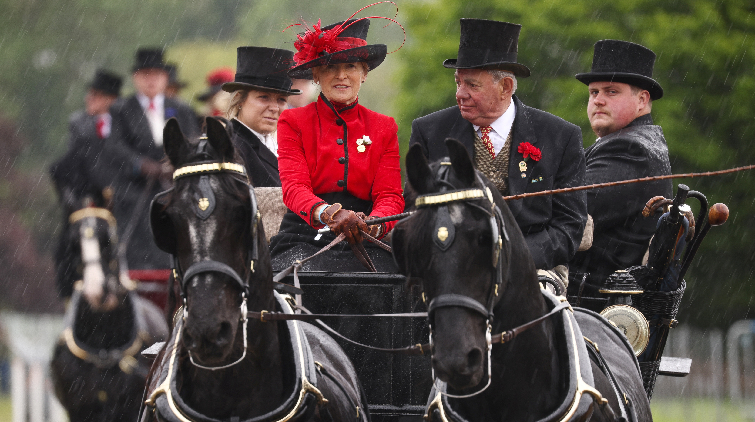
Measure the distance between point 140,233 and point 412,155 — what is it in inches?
266

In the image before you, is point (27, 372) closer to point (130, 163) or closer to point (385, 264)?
point (130, 163)

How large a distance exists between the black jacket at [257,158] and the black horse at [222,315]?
199 centimetres

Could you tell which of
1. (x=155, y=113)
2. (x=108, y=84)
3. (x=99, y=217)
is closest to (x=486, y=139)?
(x=99, y=217)

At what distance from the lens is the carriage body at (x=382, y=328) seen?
4762 millimetres

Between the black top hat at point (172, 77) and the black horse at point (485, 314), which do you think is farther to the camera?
the black top hat at point (172, 77)

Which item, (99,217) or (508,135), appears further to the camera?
(99,217)

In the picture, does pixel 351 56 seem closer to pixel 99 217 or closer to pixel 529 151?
pixel 529 151

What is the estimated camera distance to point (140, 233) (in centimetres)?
977

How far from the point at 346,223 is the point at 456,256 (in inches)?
53.2

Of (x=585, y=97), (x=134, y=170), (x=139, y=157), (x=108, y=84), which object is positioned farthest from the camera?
(x=585, y=97)

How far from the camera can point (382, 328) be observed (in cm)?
479

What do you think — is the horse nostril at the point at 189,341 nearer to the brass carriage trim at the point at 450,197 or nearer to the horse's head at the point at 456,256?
the horse's head at the point at 456,256

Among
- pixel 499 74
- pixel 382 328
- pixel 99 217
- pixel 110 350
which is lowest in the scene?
pixel 110 350

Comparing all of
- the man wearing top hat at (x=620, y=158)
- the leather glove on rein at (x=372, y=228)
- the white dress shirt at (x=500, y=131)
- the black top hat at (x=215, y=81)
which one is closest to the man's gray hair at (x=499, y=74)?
the white dress shirt at (x=500, y=131)
